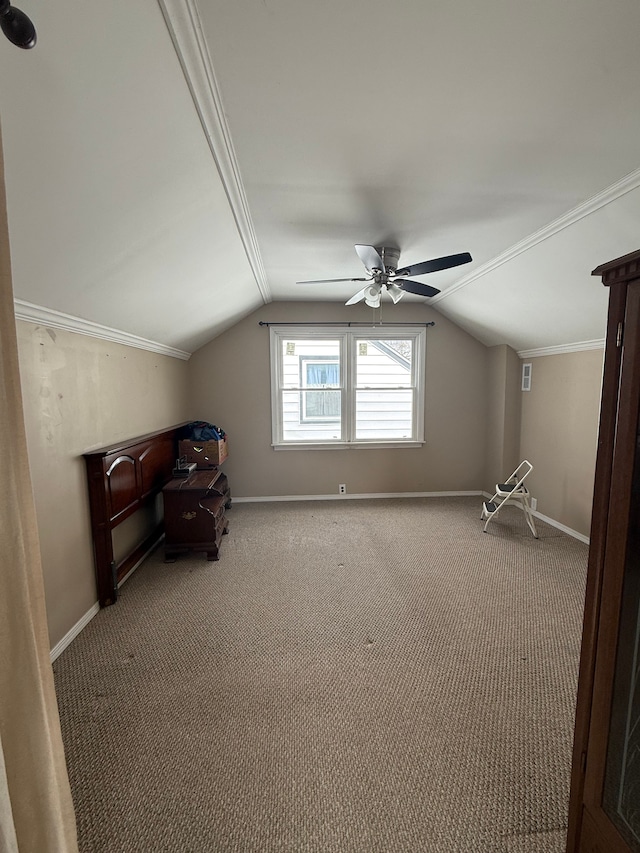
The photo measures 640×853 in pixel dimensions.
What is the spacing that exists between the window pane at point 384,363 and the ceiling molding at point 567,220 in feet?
4.79

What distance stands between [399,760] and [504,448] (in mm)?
Answer: 3816

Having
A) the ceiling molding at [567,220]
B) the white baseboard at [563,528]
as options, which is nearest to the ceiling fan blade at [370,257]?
the ceiling molding at [567,220]

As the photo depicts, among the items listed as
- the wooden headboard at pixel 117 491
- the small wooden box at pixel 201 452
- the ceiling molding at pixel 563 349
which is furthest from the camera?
the small wooden box at pixel 201 452

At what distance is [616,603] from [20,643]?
4.82 ft

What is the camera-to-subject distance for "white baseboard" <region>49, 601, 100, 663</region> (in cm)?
209

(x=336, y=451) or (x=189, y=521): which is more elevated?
(x=336, y=451)

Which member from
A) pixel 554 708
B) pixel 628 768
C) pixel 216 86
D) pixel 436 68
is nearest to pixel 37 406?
pixel 216 86

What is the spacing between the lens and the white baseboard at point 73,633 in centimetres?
209

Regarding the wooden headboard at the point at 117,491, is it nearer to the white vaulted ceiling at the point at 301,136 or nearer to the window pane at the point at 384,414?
the white vaulted ceiling at the point at 301,136

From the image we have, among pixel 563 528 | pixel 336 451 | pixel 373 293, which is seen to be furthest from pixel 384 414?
pixel 563 528

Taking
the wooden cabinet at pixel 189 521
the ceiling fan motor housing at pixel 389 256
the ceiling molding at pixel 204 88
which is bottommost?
the wooden cabinet at pixel 189 521

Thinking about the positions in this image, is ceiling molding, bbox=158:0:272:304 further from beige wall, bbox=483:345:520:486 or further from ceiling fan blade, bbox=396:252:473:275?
beige wall, bbox=483:345:520:486

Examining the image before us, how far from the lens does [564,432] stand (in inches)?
151

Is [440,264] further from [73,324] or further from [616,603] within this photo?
[73,324]
